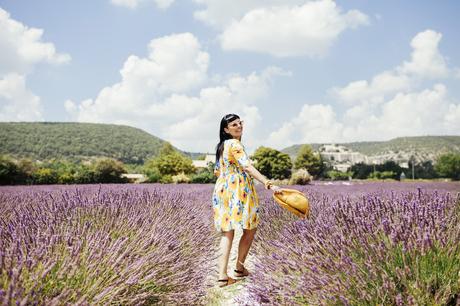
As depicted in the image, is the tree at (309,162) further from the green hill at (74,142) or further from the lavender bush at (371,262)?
the lavender bush at (371,262)

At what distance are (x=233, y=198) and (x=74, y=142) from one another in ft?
341

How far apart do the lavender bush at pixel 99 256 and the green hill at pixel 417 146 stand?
134682 millimetres

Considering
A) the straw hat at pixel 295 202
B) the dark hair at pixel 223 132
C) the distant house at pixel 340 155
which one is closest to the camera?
the straw hat at pixel 295 202

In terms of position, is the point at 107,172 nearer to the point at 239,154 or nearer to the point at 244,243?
the point at 244,243

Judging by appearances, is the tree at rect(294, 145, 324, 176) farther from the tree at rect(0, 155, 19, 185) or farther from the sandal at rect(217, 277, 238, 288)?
the sandal at rect(217, 277, 238, 288)

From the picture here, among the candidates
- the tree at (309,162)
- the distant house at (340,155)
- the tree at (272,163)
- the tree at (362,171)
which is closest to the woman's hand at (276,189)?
the tree at (272,163)

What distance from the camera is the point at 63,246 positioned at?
1998 millimetres

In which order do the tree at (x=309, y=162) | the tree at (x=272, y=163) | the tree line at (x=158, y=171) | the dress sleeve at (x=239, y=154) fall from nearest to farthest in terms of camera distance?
1. the dress sleeve at (x=239, y=154)
2. the tree line at (x=158, y=171)
3. the tree at (x=272, y=163)
4. the tree at (x=309, y=162)

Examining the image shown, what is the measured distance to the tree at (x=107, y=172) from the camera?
109 feet

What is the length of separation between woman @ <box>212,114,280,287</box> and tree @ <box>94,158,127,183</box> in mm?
31553

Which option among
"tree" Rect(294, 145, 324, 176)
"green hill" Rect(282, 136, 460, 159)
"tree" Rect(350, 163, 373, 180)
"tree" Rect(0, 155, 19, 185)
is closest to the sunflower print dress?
"tree" Rect(0, 155, 19, 185)

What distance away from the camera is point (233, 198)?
3.41 meters

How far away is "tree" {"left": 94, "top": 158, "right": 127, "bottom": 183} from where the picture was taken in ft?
109

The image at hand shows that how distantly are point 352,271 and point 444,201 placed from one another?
3.60 ft
